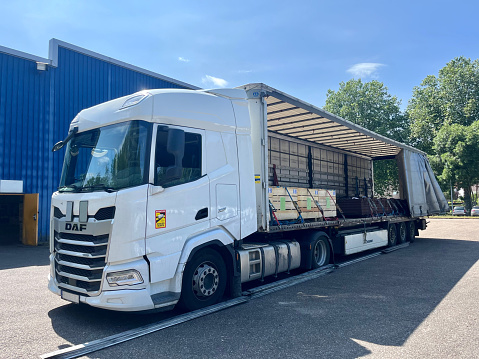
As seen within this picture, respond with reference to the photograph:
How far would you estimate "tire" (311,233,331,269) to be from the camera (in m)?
8.52

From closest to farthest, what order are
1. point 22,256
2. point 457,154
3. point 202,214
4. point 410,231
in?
point 202,214, point 22,256, point 410,231, point 457,154

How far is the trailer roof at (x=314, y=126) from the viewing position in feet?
24.6

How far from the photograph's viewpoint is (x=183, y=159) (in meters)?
5.19

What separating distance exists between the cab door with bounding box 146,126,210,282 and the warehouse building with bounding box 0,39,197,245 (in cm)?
1128

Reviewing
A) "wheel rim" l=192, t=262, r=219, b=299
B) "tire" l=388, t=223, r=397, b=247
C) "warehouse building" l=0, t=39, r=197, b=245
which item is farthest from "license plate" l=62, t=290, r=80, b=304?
"tire" l=388, t=223, r=397, b=247

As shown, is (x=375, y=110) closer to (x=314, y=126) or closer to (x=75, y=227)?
(x=314, y=126)

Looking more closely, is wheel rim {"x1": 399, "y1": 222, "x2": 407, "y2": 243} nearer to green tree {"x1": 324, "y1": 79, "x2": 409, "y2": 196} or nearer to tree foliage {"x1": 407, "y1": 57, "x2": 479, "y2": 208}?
tree foliage {"x1": 407, "y1": 57, "x2": 479, "y2": 208}

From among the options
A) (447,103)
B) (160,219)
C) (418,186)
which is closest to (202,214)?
(160,219)

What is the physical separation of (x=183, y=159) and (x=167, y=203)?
70 centimetres

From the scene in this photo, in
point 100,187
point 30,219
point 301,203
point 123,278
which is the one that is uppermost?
point 100,187

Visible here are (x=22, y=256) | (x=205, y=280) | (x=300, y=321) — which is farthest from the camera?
(x=22, y=256)

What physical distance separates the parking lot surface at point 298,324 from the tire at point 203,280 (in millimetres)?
330

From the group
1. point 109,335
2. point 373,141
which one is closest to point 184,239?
point 109,335

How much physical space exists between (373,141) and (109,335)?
10131 millimetres
